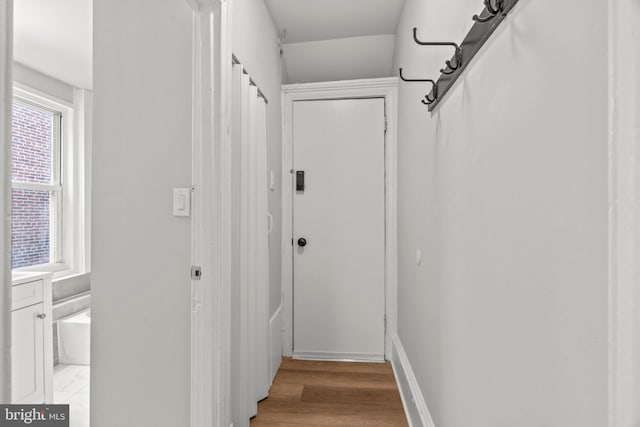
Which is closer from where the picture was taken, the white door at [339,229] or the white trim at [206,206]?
the white trim at [206,206]

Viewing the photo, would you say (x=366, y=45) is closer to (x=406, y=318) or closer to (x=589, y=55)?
(x=406, y=318)

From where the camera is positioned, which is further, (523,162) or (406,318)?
(406,318)

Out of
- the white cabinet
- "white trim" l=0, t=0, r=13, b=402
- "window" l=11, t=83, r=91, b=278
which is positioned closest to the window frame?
"window" l=11, t=83, r=91, b=278

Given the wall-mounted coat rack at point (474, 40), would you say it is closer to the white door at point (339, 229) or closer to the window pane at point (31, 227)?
the white door at point (339, 229)

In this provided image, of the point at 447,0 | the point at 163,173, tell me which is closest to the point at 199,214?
the point at 163,173

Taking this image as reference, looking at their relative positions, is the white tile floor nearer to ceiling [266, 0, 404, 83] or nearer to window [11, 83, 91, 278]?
window [11, 83, 91, 278]

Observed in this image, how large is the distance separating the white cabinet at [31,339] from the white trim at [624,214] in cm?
255

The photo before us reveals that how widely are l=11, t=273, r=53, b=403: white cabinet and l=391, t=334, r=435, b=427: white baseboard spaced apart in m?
2.12

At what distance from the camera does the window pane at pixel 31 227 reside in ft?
9.23

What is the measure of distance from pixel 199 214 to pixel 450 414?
1.16m

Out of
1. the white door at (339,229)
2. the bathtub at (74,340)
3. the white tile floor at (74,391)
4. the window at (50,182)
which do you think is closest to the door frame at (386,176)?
the white door at (339,229)

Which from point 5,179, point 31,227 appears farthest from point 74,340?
point 5,179

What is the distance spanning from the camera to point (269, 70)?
2.35 meters

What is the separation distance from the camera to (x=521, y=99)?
669mm
